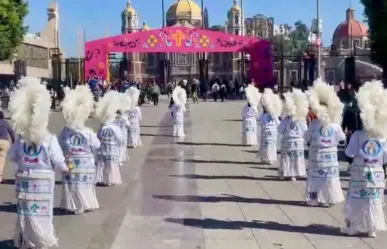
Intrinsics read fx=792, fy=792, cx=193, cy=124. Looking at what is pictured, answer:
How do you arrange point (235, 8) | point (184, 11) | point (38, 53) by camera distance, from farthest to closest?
1. point (235, 8)
2. point (184, 11)
3. point (38, 53)

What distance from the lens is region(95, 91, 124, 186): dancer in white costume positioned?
14.6 meters

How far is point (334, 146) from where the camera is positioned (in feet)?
39.5

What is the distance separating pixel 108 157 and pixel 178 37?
24440 millimetres

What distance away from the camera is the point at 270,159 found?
59.8 ft

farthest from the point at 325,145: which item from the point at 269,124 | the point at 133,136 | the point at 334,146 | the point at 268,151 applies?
the point at 133,136

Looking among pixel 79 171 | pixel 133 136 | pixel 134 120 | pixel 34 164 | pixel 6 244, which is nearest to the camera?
pixel 34 164

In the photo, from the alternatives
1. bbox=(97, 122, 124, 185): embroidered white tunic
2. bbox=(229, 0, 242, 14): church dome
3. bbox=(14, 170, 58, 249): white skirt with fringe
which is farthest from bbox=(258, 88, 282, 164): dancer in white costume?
bbox=(229, 0, 242, 14): church dome

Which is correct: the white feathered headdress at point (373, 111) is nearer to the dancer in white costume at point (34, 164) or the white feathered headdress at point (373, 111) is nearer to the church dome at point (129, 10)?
the dancer in white costume at point (34, 164)

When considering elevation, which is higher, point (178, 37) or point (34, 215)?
point (178, 37)

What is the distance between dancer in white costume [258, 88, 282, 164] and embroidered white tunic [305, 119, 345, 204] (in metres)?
5.54

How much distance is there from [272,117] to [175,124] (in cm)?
880

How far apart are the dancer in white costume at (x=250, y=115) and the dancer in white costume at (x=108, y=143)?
25.0ft

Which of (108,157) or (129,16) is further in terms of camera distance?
(129,16)

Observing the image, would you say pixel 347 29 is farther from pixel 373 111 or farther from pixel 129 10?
pixel 373 111
